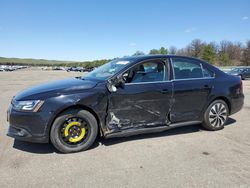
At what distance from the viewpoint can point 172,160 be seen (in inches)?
133

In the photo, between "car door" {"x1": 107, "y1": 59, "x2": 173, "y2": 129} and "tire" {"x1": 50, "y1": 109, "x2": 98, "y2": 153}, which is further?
"car door" {"x1": 107, "y1": 59, "x2": 173, "y2": 129}

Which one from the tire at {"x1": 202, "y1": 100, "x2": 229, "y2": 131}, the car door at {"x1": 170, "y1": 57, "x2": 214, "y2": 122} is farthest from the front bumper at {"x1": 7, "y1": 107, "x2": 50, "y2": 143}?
the tire at {"x1": 202, "y1": 100, "x2": 229, "y2": 131}

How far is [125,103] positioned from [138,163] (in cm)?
106

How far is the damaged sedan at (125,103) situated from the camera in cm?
347

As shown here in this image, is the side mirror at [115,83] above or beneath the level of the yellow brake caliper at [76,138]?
above

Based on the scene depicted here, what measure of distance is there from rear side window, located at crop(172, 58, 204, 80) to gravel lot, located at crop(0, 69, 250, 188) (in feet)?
4.11

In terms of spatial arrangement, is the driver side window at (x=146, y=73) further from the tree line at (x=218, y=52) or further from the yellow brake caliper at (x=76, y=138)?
the tree line at (x=218, y=52)

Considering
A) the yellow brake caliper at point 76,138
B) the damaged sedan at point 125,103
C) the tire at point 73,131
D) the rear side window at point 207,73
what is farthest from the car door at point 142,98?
the rear side window at point 207,73

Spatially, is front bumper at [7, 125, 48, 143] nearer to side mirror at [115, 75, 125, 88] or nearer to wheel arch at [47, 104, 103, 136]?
wheel arch at [47, 104, 103, 136]

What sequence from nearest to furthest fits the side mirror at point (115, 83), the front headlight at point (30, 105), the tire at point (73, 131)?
the front headlight at point (30, 105) → the tire at point (73, 131) → the side mirror at point (115, 83)

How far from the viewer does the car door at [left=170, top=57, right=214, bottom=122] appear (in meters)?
4.27

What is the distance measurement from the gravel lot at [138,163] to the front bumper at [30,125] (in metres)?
0.32

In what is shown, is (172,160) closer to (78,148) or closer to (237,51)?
(78,148)

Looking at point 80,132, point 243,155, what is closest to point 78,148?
point 80,132
